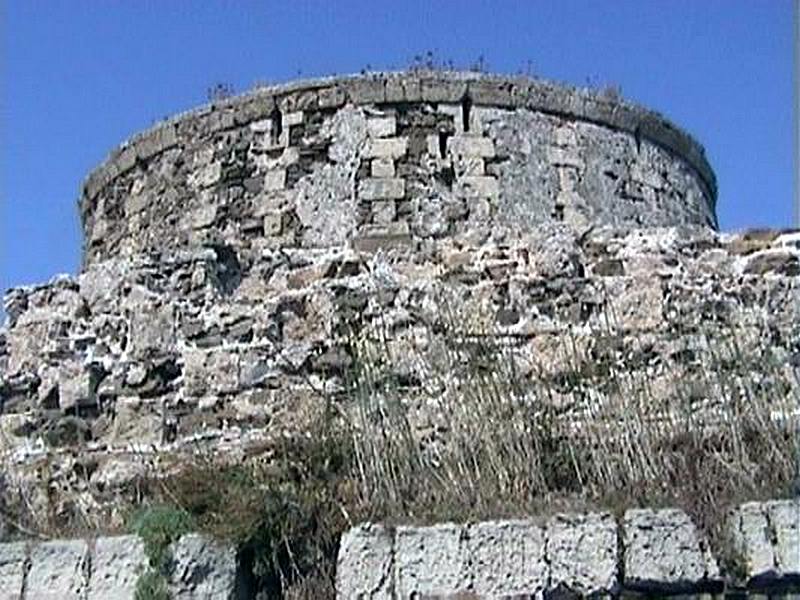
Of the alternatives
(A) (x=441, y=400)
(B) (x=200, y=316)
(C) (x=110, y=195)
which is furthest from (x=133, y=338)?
(C) (x=110, y=195)

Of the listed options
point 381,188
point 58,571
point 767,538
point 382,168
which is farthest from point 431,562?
point 382,168

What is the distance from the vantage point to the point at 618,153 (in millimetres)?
11891

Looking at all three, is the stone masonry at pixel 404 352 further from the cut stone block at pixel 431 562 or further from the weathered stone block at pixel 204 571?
the weathered stone block at pixel 204 571

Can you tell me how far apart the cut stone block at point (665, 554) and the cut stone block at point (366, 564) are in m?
1.03

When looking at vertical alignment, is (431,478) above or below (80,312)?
below

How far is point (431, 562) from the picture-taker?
19.9 feet

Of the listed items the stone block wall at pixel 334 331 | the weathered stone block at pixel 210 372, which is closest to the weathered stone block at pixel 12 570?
the stone block wall at pixel 334 331

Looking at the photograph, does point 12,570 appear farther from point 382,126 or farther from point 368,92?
point 368,92

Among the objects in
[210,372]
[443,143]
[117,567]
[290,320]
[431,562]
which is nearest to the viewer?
[431,562]

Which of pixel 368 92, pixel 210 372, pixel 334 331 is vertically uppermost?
pixel 368 92

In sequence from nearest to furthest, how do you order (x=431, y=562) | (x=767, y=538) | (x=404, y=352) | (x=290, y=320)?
1. (x=767, y=538)
2. (x=431, y=562)
3. (x=404, y=352)
4. (x=290, y=320)

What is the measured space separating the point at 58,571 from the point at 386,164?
528 cm

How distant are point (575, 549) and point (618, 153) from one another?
6.45m

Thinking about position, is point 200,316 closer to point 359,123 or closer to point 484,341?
point 484,341
